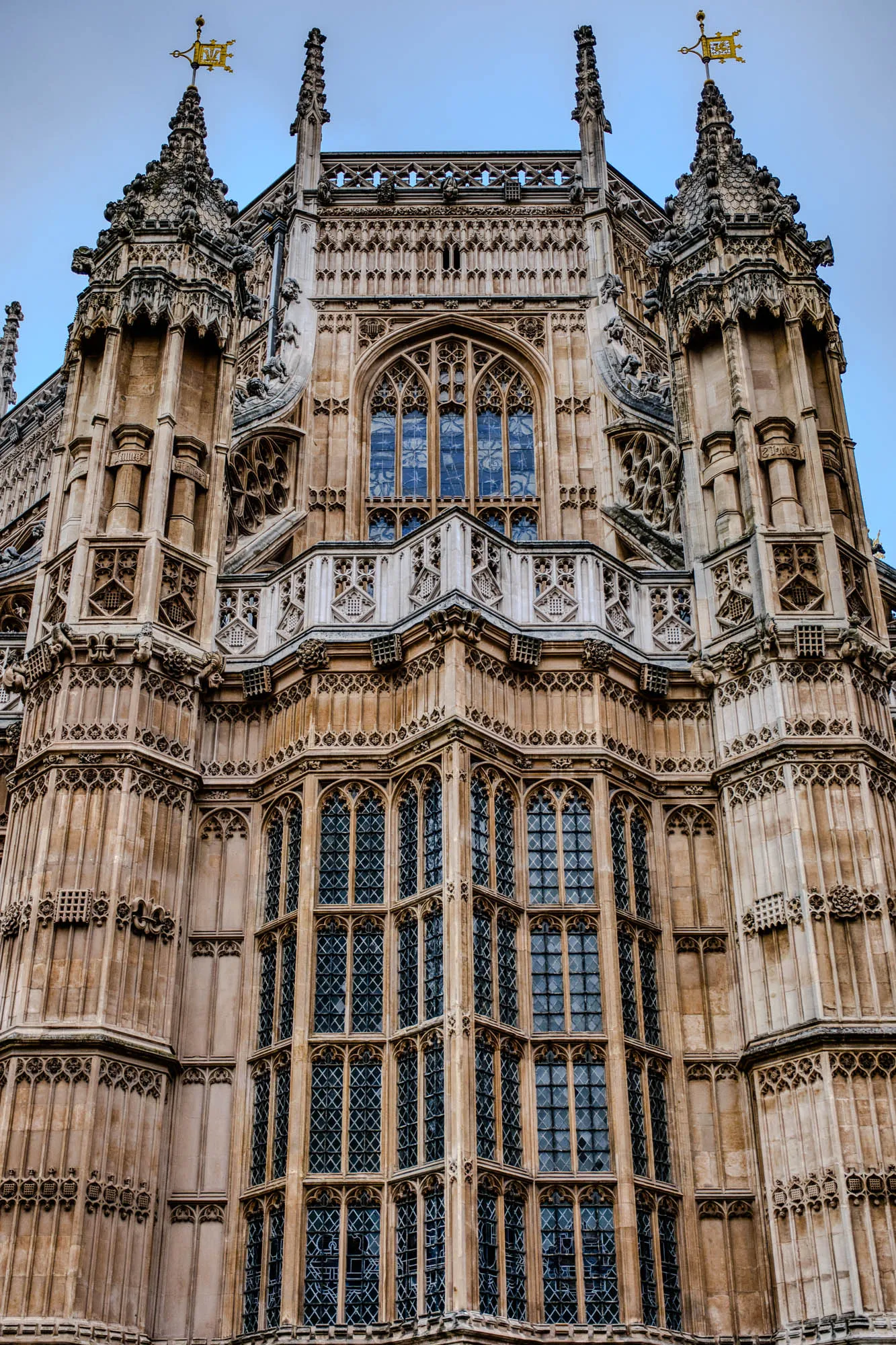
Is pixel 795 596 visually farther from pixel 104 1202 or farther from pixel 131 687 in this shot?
pixel 104 1202

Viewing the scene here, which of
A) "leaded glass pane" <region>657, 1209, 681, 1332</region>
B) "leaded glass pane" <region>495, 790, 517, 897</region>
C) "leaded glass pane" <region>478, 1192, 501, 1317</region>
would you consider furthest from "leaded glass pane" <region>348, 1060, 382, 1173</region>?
"leaded glass pane" <region>657, 1209, 681, 1332</region>

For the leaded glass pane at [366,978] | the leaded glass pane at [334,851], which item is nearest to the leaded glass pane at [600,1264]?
the leaded glass pane at [366,978]

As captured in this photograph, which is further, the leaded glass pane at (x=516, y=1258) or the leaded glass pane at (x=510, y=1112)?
the leaded glass pane at (x=510, y=1112)

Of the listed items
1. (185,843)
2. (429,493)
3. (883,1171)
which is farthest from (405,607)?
(883,1171)

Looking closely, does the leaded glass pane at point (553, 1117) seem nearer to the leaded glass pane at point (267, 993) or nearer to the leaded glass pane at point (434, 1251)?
the leaded glass pane at point (434, 1251)

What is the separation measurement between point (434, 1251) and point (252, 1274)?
2.15 m

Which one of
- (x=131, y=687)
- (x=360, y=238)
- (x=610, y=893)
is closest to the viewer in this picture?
(x=610, y=893)

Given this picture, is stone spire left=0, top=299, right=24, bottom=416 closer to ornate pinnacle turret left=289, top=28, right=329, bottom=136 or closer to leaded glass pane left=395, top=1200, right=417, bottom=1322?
ornate pinnacle turret left=289, top=28, right=329, bottom=136

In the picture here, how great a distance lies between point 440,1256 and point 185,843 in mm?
5441

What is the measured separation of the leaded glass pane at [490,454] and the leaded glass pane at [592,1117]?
10.9m

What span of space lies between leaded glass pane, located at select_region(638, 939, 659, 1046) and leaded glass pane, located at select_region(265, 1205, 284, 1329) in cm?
417

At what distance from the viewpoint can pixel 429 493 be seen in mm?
23609

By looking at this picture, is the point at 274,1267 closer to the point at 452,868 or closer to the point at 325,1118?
the point at 325,1118

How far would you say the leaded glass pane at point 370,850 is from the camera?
16250mm
